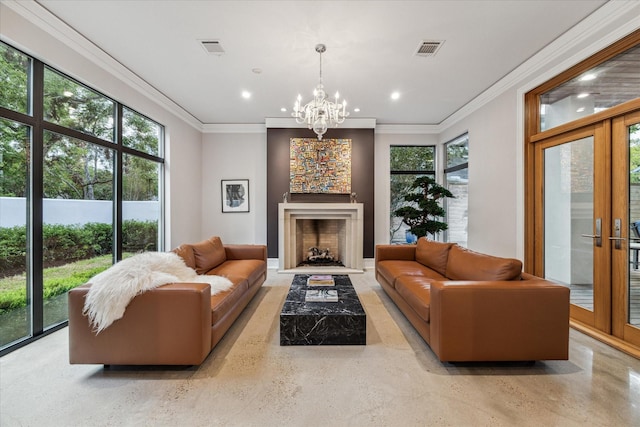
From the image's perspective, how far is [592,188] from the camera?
8.79 ft

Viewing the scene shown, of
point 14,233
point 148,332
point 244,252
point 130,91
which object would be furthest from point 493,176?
point 14,233

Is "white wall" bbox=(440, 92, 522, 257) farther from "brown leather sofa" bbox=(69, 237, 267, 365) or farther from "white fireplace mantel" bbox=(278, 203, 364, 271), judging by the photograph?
"brown leather sofa" bbox=(69, 237, 267, 365)

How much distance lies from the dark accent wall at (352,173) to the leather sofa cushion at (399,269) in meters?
1.68

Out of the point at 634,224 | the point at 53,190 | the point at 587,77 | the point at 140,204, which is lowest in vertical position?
the point at 634,224

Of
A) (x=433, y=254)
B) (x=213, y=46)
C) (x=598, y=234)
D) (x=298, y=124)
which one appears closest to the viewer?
(x=598, y=234)

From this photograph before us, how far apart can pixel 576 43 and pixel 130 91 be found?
17.5 feet

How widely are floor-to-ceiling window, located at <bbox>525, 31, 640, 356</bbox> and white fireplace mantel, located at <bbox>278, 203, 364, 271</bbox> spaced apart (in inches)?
107

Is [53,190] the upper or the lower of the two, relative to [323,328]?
upper

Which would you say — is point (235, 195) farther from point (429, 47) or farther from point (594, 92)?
point (594, 92)

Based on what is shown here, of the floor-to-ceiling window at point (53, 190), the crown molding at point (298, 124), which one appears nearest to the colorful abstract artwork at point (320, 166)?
the crown molding at point (298, 124)

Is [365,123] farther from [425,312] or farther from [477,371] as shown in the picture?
[477,371]

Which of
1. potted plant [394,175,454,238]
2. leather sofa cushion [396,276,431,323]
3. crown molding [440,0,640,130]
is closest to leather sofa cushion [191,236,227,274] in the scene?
leather sofa cushion [396,276,431,323]

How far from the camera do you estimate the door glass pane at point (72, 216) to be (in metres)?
2.73

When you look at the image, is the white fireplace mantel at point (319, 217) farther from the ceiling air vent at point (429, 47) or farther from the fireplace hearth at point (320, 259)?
the ceiling air vent at point (429, 47)
